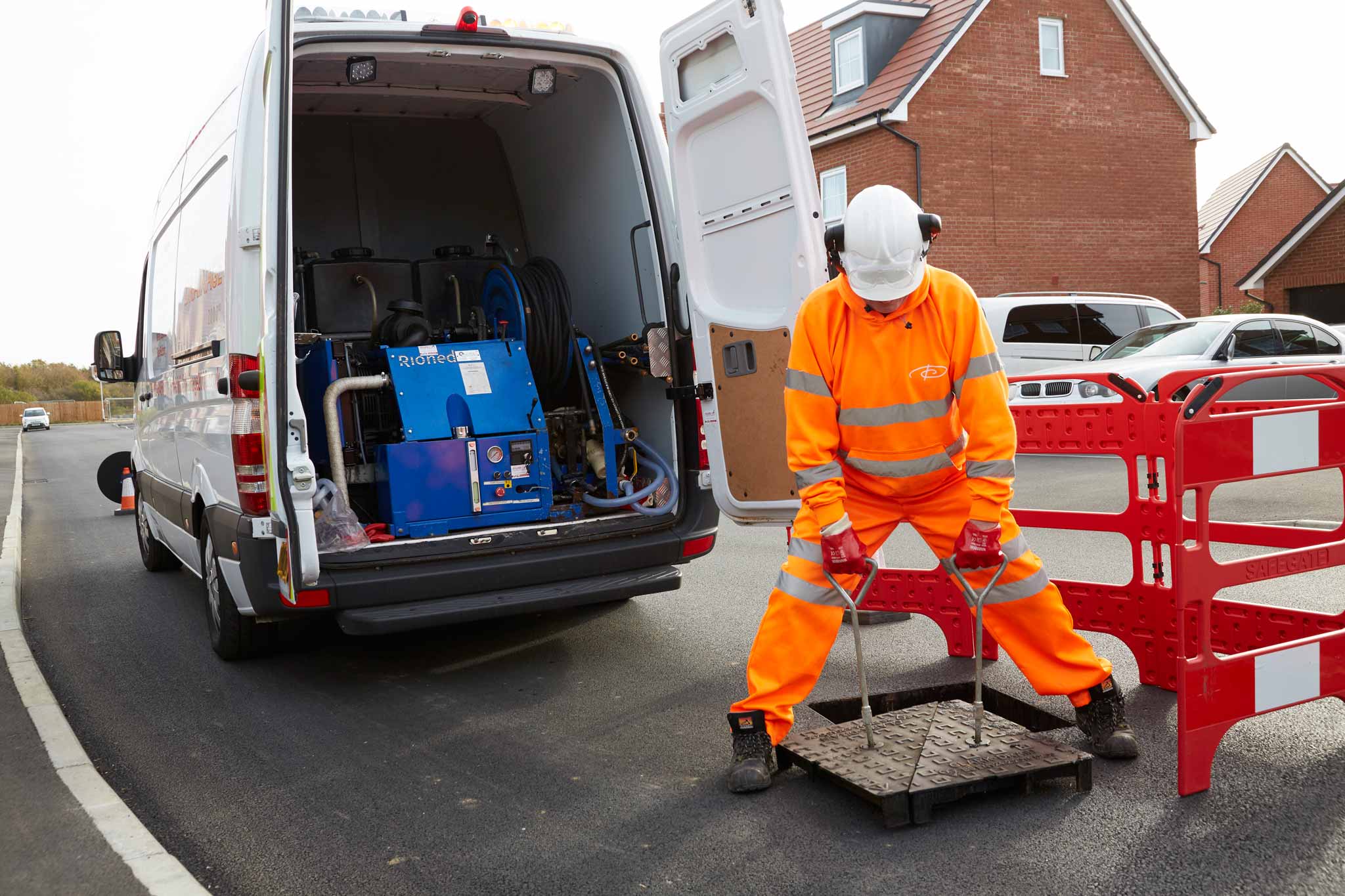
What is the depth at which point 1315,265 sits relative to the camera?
23.0m

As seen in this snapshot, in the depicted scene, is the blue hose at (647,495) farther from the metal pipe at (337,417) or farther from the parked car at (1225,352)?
the parked car at (1225,352)

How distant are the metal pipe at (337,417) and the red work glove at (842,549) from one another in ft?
7.72

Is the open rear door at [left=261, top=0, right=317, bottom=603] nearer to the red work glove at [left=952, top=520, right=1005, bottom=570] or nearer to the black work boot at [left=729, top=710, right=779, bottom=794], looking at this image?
the black work boot at [left=729, top=710, right=779, bottom=794]

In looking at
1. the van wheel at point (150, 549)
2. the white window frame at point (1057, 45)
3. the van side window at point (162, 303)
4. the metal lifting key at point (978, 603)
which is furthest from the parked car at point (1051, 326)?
the metal lifting key at point (978, 603)

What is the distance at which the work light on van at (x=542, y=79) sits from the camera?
5.46 meters

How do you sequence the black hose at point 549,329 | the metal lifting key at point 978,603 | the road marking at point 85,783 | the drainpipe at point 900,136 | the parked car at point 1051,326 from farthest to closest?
1. the drainpipe at point 900,136
2. the parked car at point 1051,326
3. the black hose at point 549,329
4. the metal lifting key at point 978,603
5. the road marking at point 85,783

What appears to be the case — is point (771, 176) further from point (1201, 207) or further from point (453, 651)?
point (1201, 207)

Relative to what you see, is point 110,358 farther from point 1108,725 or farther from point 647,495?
point 1108,725

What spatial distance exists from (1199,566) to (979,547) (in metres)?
0.60

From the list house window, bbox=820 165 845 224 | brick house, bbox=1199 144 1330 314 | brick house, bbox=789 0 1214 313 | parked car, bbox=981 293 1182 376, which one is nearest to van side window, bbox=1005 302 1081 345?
parked car, bbox=981 293 1182 376

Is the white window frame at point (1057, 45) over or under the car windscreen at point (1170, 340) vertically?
over

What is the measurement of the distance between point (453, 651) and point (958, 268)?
57.2 feet

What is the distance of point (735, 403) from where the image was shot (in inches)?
187

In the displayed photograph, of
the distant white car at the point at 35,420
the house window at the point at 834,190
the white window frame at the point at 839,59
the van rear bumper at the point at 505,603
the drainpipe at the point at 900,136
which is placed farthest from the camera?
the distant white car at the point at 35,420
